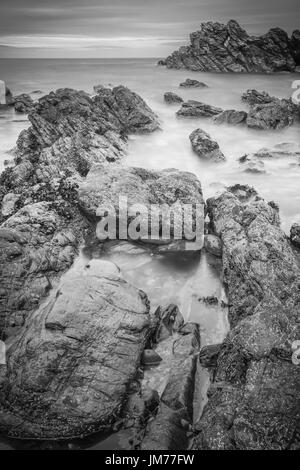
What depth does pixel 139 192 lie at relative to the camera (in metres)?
13.8

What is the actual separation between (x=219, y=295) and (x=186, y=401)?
13.3ft

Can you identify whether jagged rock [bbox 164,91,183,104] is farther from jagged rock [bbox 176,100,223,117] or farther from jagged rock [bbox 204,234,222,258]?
jagged rock [bbox 204,234,222,258]

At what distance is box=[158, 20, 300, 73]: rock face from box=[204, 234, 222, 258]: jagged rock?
44542mm

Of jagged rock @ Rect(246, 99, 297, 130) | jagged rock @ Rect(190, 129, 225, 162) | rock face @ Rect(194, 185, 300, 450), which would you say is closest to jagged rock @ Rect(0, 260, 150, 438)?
rock face @ Rect(194, 185, 300, 450)

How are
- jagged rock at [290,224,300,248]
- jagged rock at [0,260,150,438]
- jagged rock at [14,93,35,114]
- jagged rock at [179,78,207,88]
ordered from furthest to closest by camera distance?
jagged rock at [179,78,207,88] < jagged rock at [14,93,35,114] < jagged rock at [290,224,300,248] < jagged rock at [0,260,150,438]

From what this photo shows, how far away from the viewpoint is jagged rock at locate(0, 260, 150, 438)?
6918 millimetres

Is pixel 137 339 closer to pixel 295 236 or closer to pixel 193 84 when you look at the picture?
pixel 295 236

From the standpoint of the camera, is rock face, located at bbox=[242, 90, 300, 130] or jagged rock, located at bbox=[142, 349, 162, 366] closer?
jagged rock, located at bbox=[142, 349, 162, 366]

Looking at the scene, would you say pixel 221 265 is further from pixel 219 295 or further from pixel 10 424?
pixel 10 424

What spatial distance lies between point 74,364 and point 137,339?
63.3 inches

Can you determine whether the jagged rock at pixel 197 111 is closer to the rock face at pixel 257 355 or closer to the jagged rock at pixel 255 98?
the jagged rock at pixel 255 98

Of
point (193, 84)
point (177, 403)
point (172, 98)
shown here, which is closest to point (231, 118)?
point (172, 98)

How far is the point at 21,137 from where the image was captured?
64.3 ft

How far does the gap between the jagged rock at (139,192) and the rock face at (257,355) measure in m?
3.20
